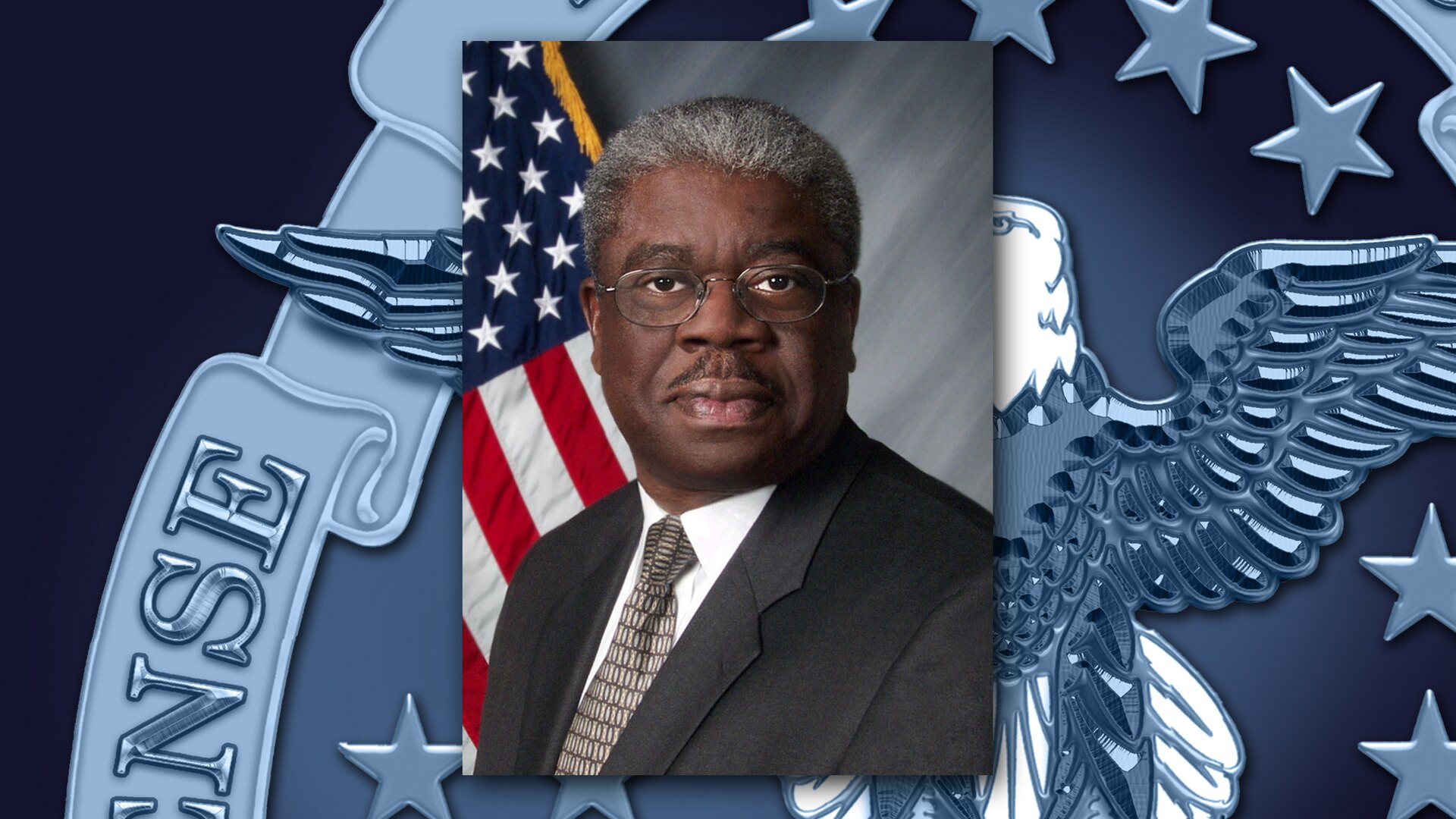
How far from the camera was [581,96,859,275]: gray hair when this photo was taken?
112 inches

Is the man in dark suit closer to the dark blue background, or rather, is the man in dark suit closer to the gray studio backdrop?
the gray studio backdrop

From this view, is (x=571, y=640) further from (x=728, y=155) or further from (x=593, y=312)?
(x=728, y=155)

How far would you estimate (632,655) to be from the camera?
9.42ft

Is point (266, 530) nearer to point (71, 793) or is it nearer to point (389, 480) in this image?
point (389, 480)

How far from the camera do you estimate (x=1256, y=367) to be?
2.93 meters

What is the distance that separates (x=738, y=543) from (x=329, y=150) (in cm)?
140

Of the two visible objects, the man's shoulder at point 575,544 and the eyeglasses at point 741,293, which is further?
the man's shoulder at point 575,544

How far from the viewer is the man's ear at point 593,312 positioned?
114 inches

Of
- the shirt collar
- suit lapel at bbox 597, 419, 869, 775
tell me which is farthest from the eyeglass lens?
the shirt collar

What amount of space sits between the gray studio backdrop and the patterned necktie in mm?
551

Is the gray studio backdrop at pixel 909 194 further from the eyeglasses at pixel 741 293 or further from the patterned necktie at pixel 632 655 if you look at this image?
the patterned necktie at pixel 632 655

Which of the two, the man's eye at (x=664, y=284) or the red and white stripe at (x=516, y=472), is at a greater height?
the man's eye at (x=664, y=284)

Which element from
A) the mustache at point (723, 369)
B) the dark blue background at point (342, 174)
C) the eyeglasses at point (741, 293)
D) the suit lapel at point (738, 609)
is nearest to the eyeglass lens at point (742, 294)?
the eyeglasses at point (741, 293)

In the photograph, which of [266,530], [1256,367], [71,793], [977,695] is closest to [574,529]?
[266,530]
